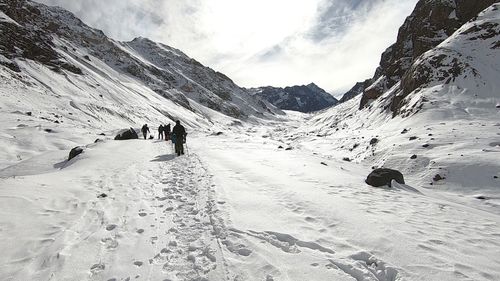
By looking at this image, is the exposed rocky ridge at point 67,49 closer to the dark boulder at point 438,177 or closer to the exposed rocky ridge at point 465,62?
the dark boulder at point 438,177

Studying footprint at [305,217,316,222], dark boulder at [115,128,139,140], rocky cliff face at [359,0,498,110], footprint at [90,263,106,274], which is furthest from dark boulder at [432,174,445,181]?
rocky cliff face at [359,0,498,110]

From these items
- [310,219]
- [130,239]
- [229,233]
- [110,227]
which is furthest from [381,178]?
[110,227]

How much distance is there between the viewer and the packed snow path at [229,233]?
557 cm

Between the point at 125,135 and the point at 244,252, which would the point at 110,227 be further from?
the point at 125,135

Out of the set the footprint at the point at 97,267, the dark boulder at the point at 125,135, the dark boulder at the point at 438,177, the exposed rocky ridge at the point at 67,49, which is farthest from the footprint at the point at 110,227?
the exposed rocky ridge at the point at 67,49

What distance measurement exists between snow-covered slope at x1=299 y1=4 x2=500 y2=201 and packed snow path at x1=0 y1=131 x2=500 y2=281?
808 cm

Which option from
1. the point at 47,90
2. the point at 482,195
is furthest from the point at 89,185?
the point at 47,90

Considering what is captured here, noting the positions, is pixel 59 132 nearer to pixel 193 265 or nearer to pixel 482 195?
pixel 193 265

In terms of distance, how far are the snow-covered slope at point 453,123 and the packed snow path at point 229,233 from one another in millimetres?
8083

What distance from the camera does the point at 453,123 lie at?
25.0m

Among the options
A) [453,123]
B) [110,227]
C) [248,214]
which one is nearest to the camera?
[110,227]

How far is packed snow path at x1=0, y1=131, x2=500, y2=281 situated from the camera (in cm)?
557

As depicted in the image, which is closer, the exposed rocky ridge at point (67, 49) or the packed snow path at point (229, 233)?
the packed snow path at point (229, 233)

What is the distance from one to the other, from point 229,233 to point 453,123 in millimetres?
24790
